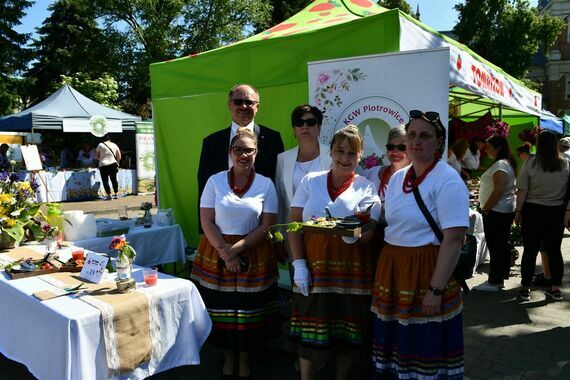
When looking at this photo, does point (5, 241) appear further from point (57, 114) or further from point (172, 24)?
point (172, 24)

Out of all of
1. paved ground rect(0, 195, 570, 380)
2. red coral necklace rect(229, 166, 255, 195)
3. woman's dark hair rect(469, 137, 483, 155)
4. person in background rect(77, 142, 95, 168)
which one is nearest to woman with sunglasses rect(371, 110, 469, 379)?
paved ground rect(0, 195, 570, 380)

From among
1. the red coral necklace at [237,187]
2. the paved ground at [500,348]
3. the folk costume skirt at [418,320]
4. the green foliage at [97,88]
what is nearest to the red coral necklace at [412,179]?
the folk costume skirt at [418,320]

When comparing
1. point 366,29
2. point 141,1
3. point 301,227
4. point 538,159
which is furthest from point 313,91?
point 141,1

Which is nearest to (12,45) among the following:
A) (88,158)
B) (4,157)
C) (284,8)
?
(284,8)

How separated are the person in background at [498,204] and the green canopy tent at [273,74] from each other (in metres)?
0.61

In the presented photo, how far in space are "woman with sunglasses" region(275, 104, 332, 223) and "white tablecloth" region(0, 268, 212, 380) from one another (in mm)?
1006

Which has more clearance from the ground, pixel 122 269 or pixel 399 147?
pixel 399 147

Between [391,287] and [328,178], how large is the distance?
0.70m

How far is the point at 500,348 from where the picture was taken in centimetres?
357

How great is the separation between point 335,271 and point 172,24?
24332 millimetres

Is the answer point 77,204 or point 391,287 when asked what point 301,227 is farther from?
point 77,204

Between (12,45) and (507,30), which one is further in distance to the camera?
(12,45)

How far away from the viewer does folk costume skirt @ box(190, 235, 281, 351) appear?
9.14ft

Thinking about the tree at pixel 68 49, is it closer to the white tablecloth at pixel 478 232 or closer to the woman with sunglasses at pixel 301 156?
the white tablecloth at pixel 478 232
